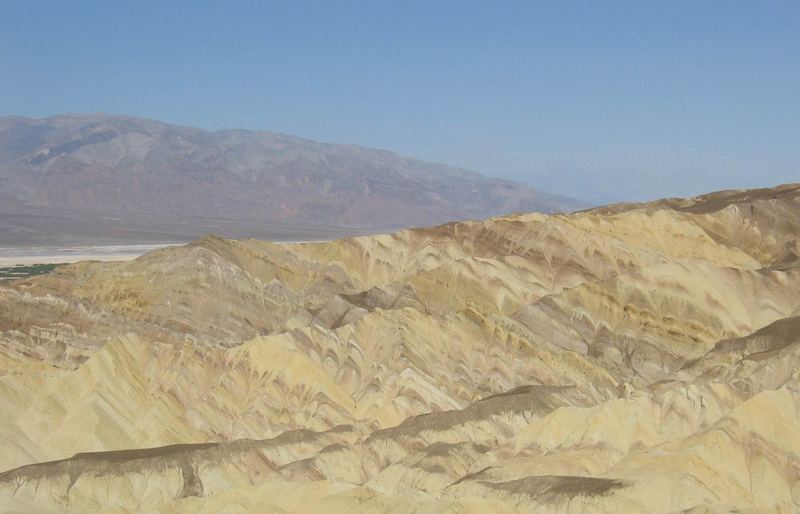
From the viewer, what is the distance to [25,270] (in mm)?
101875

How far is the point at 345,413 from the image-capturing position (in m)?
48.1

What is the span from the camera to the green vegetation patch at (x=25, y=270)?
96.8 m

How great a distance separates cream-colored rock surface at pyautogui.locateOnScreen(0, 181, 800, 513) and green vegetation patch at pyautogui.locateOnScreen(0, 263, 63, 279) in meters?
42.4

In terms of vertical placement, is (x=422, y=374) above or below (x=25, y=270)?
above

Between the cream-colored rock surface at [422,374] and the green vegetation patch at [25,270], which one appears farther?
the green vegetation patch at [25,270]

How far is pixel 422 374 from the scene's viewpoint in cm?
5078

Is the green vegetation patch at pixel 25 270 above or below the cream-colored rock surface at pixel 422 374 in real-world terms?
below

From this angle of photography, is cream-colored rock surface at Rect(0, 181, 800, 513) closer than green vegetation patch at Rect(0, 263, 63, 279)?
Yes

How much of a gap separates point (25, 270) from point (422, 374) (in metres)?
64.1

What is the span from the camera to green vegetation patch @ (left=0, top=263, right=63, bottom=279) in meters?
96.8

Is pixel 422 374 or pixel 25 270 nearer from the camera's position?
pixel 422 374

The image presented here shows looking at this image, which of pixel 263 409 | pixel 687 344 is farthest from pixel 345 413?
pixel 687 344

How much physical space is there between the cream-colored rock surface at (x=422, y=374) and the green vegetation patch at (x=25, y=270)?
42.4 meters

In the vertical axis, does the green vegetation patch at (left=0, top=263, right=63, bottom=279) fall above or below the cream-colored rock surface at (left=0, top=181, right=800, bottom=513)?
below
